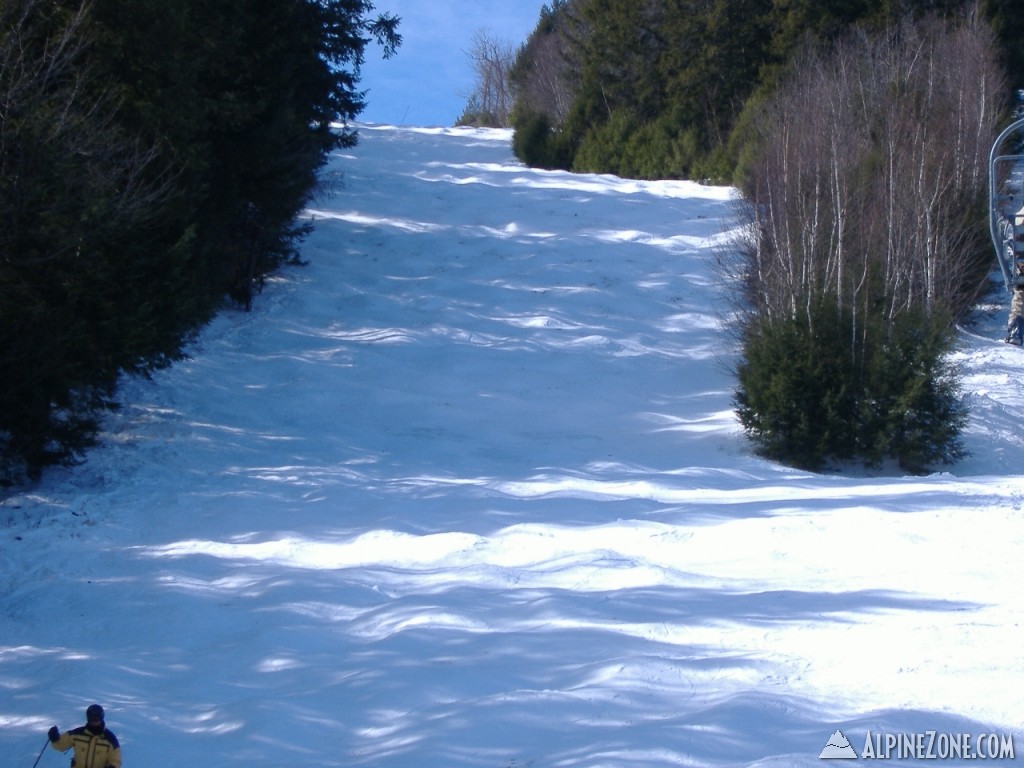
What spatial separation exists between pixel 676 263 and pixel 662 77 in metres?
13.3

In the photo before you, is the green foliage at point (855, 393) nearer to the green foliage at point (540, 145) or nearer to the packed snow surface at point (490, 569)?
the packed snow surface at point (490, 569)

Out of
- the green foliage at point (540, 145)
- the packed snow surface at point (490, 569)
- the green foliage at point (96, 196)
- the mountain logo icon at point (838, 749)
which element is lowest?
the packed snow surface at point (490, 569)

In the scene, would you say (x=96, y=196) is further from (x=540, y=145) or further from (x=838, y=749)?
(x=540, y=145)

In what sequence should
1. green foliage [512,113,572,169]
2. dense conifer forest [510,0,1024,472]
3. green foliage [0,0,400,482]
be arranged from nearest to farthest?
green foliage [0,0,400,482] < dense conifer forest [510,0,1024,472] < green foliage [512,113,572,169]

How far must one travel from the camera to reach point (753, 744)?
6.02 metres

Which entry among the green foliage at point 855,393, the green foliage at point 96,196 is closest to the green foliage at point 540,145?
the green foliage at point 96,196

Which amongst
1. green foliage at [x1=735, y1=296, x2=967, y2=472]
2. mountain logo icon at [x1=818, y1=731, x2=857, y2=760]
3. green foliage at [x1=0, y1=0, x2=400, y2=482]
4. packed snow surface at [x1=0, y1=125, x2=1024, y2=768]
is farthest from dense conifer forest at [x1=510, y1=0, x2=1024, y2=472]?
mountain logo icon at [x1=818, y1=731, x2=857, y2=760]

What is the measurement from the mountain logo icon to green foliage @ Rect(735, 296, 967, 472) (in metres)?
11.4

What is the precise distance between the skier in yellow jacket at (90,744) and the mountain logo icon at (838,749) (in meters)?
4.36

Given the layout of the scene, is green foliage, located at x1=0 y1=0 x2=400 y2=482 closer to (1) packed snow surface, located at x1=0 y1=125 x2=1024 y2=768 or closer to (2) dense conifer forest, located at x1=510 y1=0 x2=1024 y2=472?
(1) packed snow surface, located at x1=0 y1=125 x2=1024 y2=768

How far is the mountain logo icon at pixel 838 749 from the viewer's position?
5551mm

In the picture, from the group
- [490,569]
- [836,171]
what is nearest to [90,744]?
[490,569]

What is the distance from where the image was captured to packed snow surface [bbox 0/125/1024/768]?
22.9 ft

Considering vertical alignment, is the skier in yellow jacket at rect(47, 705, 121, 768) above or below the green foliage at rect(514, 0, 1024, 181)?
below
